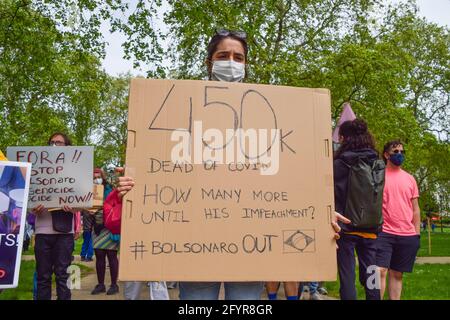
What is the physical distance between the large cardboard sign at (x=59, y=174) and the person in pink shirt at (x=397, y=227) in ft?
9.96

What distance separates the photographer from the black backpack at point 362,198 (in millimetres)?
3971

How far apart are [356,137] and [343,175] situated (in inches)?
16.4

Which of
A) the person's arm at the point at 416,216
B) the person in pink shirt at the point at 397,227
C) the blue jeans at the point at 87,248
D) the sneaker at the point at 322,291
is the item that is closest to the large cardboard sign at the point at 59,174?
the person in pink shirt at the point at 397,227

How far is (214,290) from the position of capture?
2.45m

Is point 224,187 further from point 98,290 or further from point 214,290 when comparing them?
point 98,290

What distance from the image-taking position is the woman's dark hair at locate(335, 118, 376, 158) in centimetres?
425

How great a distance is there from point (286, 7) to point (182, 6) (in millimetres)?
7393

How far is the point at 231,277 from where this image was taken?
233 centimetres

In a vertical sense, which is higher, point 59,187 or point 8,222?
point 59,187

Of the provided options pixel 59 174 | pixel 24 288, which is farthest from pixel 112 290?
pixel 59 174

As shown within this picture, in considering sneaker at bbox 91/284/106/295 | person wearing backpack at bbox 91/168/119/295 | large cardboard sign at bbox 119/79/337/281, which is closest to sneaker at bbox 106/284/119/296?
person wearing backpack at bbox 91/168/119/295

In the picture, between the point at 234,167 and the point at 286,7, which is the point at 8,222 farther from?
the point at 286,7
